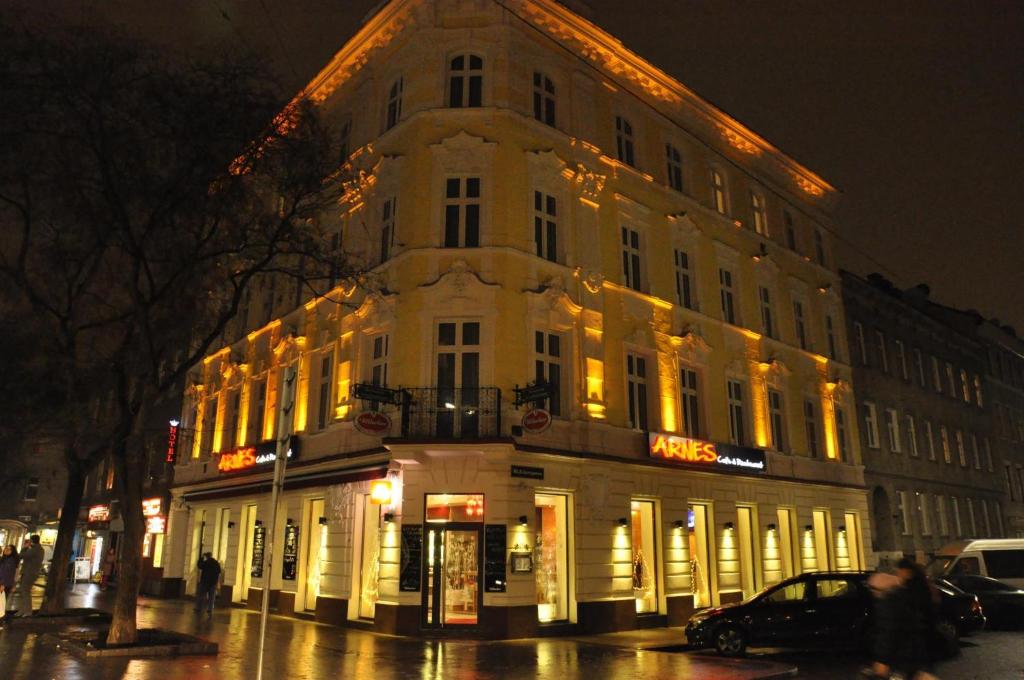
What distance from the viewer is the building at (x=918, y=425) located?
97.8 ft

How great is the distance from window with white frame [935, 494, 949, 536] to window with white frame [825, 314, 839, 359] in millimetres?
9672

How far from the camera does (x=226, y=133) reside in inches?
570

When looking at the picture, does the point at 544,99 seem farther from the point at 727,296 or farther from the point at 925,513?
the point at 925,513

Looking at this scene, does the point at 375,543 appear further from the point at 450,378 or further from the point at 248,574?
the point at 248,574

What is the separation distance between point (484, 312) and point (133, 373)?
8.12 meters

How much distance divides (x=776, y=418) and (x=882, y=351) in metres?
10.3

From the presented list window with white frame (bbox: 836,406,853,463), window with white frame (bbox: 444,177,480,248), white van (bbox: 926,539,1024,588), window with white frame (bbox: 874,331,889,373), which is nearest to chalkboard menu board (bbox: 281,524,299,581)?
window with white frame (bbox: 444,177,480,248)

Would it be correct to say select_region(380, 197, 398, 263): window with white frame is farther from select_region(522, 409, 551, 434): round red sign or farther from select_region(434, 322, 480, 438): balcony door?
select_region(522, 409, 551, 434): round red sign

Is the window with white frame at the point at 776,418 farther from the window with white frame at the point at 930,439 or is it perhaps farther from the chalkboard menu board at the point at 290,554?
the chalkboard menu board at the point at 290,554

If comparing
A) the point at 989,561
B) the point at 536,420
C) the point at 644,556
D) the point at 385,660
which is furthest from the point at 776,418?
the point at 385,660

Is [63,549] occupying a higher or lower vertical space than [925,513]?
lower

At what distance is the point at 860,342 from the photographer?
101 feet

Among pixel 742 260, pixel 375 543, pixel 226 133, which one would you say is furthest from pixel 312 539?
pixel 742 260

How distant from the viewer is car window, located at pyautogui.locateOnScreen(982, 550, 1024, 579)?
19.3 meters
